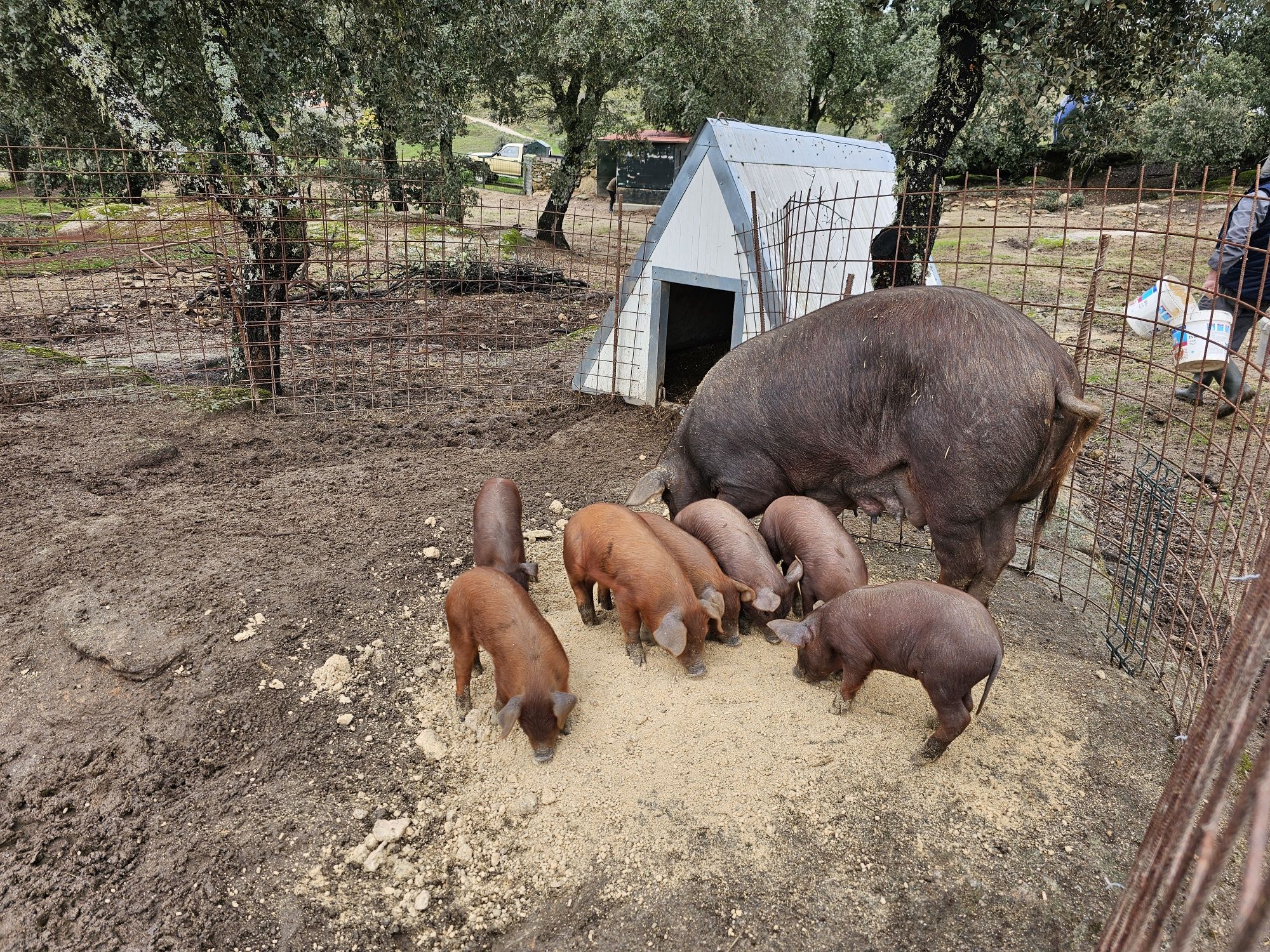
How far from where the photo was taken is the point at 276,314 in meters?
7.91

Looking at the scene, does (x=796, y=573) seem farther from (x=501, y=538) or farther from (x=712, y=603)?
(x=501, y=538)

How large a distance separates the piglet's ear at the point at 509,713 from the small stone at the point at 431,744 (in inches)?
15.7

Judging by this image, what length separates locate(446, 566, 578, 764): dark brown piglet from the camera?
3260 mm

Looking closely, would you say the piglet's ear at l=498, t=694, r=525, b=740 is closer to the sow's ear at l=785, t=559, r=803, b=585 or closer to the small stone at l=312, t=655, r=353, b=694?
the small stone at l=312, t=655, r=353, b=694

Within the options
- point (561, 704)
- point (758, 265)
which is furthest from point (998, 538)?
point (758, 265)

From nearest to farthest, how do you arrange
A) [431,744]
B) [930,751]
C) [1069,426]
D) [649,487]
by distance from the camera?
[930,751] → [431,744] → [1069,426] → [649,487]

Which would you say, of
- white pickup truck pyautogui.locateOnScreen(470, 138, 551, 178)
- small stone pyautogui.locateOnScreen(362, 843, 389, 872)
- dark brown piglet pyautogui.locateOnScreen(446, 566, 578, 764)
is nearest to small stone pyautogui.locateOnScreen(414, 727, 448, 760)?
dark brown piglet pyautogui.locateOnScreen(446, 566, 578, 764)

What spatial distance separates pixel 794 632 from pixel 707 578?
508 millimetres

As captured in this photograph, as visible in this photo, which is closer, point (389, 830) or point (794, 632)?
point (389, 830)

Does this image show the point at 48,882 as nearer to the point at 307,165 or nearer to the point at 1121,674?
the point at 1121,674

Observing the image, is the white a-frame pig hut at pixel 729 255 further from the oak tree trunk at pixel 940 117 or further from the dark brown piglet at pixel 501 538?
the dark brown piglet at pixel 501 538

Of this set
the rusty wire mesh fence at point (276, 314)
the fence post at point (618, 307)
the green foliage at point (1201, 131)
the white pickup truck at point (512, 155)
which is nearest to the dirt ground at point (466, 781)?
the rusty wire mesh fence at point (276, 314)

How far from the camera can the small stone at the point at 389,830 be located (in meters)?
3.04

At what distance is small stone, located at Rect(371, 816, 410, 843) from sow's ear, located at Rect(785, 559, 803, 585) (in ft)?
6.70
